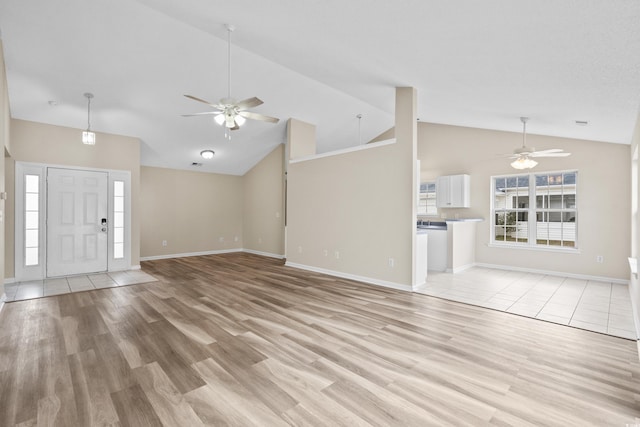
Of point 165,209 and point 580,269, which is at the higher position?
point 165,209

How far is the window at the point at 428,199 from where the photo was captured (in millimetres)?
7797

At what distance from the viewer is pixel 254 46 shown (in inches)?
159

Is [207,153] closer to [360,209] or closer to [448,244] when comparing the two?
[360,209]

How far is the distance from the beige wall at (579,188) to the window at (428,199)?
406mm

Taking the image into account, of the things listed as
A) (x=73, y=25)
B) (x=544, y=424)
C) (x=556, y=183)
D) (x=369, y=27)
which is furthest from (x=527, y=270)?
(x=73, y=25)

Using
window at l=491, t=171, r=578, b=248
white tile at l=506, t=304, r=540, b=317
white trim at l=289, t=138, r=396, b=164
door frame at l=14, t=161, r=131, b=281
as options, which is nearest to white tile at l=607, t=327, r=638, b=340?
white tile at l=506, t=304, r=540, b=317

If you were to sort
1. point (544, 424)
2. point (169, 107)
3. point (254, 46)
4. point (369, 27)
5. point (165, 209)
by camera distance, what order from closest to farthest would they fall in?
point (544, 424) → point (369, 27) → point (254, 46) → point (169, 107) → point (165, 209)

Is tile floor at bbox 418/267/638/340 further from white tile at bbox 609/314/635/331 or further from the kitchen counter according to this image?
the kitchen counter

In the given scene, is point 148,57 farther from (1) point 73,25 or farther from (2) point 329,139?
(2) point 329,139

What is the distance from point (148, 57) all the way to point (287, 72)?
6.75ft

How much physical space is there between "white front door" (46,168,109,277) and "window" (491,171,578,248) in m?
8.47

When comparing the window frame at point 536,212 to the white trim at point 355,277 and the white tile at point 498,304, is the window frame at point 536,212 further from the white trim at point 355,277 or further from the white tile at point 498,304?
the white trim at point 355,277

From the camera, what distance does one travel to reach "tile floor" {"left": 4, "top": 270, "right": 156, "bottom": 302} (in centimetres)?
444

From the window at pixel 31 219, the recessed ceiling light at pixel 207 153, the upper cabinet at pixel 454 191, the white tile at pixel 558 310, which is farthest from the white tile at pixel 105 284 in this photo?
the upper cabinet at pixel 454 191
